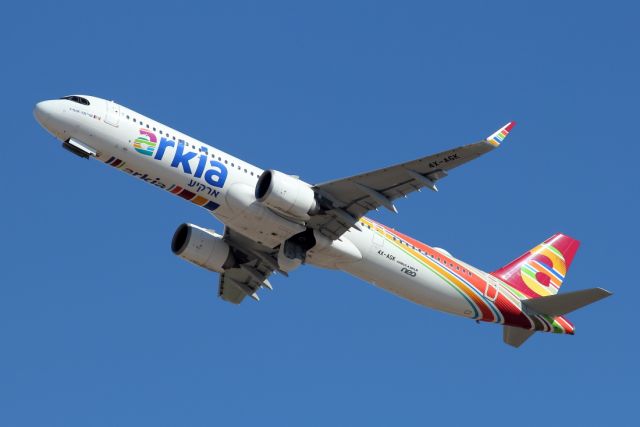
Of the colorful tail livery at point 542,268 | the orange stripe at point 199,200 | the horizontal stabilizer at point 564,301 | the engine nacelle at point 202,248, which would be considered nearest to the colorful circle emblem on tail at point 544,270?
the colorful tail livery at point 542,268

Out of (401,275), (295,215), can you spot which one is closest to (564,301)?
(401,275)

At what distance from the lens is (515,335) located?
56031mm

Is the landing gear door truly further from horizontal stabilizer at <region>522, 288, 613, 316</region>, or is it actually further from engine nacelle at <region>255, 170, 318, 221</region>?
horizontal stabilizer at <region>522, 288, 613, 316</region>

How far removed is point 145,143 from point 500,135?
14815 mm

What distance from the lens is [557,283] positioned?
5962 cm

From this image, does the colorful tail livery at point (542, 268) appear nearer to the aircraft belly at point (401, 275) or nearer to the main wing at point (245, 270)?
the aircraft belly at point (401, 275)

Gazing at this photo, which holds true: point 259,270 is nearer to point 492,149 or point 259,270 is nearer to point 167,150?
point 167,150

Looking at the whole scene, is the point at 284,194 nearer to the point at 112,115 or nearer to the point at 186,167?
the point at 186,167

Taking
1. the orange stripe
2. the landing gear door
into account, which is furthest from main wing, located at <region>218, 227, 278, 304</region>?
the landing gear door

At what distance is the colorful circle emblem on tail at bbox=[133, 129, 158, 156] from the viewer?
46.2 meters

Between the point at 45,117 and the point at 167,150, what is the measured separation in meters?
5.28

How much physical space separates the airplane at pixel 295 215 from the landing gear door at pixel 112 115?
0.04 m

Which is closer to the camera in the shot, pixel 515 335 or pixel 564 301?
pixel 564 301

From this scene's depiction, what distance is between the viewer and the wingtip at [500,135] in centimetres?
4300
